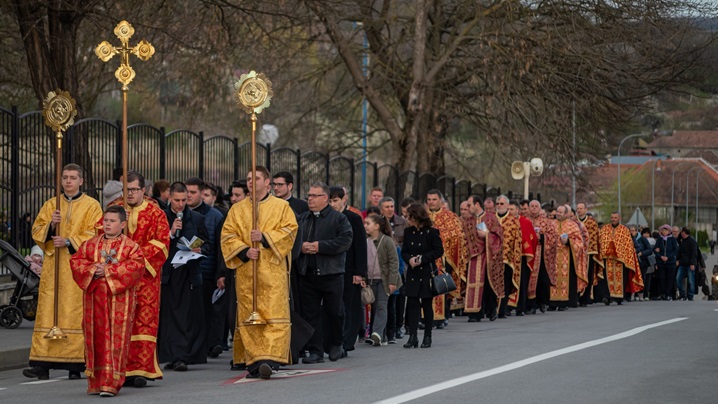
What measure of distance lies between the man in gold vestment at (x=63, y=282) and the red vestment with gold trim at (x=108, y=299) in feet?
2.88

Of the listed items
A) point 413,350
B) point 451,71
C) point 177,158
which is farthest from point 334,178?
point 413,350

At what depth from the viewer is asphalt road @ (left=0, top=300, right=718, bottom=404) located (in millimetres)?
10992

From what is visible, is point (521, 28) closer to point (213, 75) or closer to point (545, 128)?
point (545, 128)

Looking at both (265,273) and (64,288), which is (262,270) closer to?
(265,273)

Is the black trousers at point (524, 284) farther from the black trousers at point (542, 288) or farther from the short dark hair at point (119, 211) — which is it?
the short dark hair at point (119, 211)

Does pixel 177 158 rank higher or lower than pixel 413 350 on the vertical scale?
higher

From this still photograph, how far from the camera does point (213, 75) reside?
31031mm

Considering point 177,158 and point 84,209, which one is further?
point 177,158

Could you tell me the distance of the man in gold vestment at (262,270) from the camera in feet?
41.5

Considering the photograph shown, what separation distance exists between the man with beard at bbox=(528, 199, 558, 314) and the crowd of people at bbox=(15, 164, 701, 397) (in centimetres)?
534

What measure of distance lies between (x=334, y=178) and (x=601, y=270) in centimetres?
635

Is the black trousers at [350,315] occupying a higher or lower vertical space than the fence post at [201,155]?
lower

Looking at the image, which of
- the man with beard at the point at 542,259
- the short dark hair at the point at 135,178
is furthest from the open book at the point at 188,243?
the man with beard at the point at 542,259

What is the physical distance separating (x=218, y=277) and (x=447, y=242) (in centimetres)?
653
